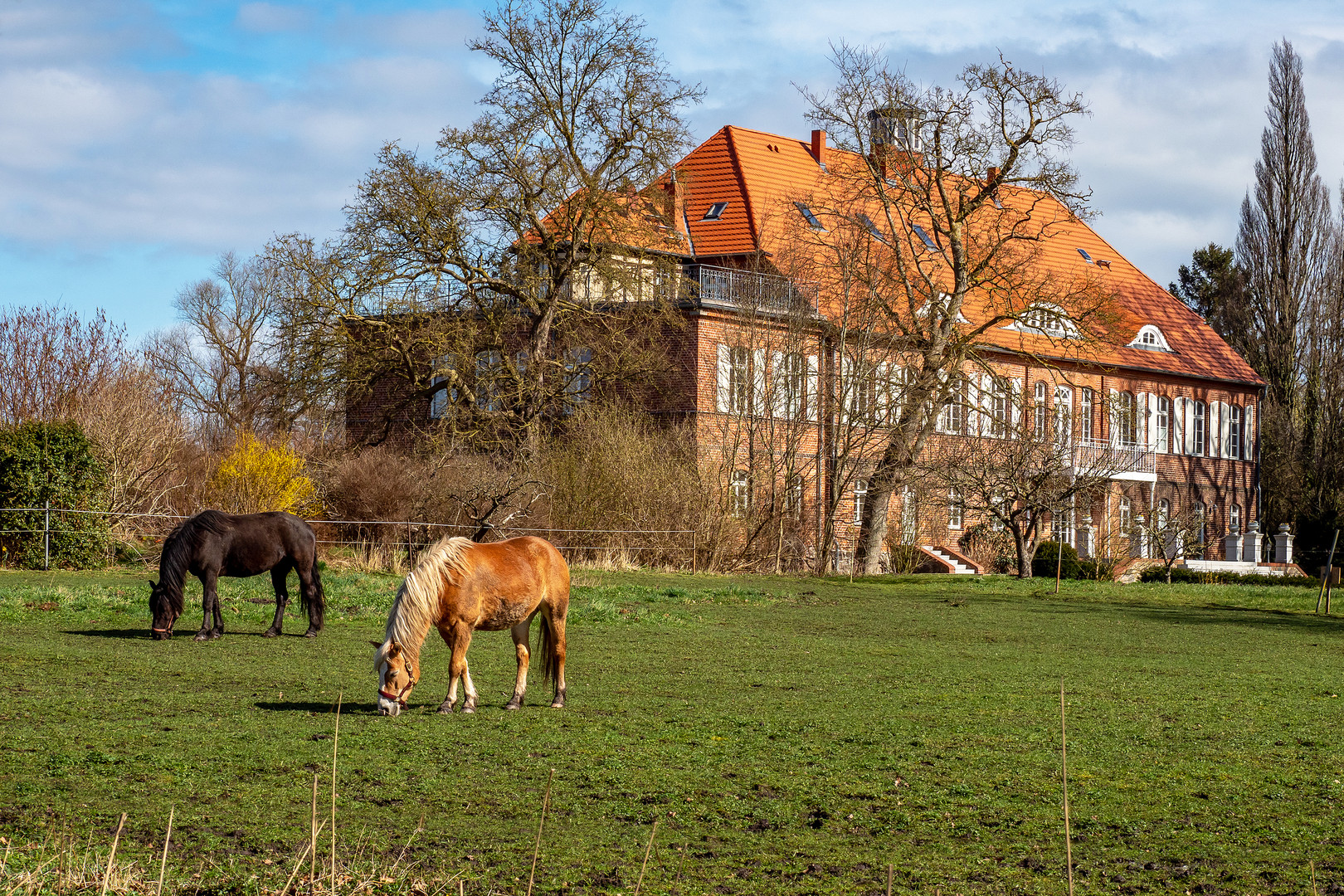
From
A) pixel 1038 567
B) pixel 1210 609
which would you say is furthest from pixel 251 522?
pixel 1038 567

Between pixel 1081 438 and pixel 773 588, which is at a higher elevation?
pixel 1081 438

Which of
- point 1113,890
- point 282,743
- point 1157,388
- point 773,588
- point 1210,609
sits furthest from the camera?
point 1157,388

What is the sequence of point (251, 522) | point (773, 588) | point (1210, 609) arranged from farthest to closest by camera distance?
point (773, 588), point (1210, 609), point (251, 522)

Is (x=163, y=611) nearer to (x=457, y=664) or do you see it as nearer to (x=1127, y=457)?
(x=457, y=664)

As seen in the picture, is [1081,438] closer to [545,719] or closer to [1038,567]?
[1038,567]

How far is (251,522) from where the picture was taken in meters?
14.7

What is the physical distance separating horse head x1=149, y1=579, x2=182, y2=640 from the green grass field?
0.24m

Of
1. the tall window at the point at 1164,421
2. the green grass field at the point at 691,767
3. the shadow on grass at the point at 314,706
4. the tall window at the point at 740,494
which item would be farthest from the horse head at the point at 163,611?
the tall window at the point at 1164,421

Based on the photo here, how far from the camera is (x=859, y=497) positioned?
3966 cm

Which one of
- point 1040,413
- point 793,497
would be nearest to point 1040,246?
point 1040,413

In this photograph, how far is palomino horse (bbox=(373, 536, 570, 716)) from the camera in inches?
368

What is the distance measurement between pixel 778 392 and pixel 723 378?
332 centimetres

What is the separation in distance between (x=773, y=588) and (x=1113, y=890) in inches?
858

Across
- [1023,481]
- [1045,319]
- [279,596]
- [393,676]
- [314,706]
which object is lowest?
[314,706]
